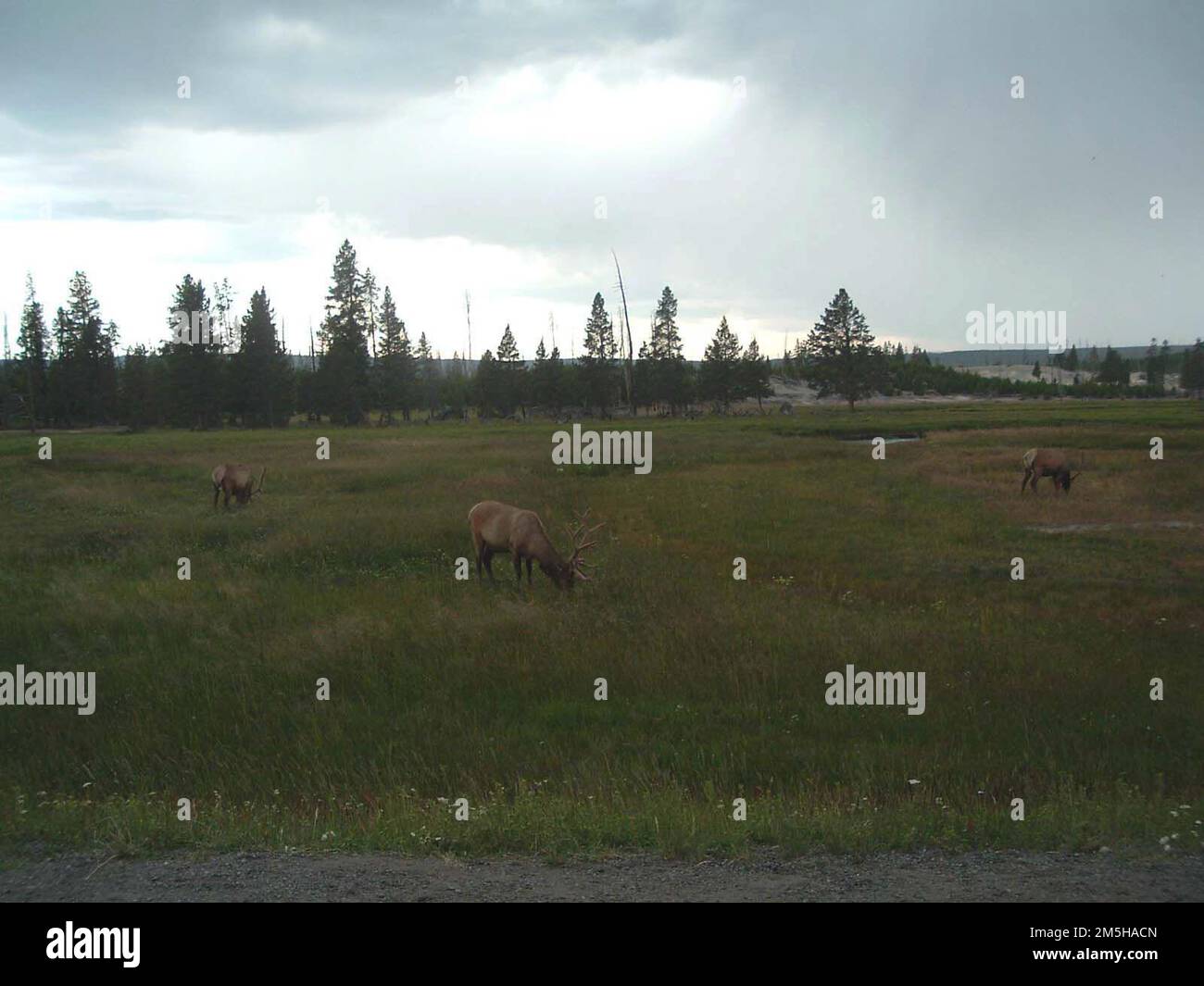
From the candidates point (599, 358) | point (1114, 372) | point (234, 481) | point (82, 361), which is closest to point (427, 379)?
point (599, 358)

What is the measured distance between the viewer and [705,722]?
402 inches

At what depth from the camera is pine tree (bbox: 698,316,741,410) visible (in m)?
84.4

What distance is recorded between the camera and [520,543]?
1723 centimetres

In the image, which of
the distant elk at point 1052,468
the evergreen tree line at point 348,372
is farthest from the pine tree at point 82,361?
the distant elk at point 1052,468

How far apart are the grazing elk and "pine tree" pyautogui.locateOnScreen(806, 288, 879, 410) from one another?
58.9m

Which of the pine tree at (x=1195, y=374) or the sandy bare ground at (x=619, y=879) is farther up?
the pine tree at (x=1195, y=374)

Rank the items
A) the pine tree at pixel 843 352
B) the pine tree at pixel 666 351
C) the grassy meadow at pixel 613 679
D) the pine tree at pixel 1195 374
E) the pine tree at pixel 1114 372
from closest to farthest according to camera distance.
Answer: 1. the grassy meadow at pixel 613 679
2. the pine tree at pixel 843 352
3. the pine tree at pixel 666 351
4. the pine tree at pixel 1195 374
5. the pine tree at pixel 1114 372

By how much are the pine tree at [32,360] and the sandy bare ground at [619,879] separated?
62.7 meters

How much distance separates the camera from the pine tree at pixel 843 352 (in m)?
73.8

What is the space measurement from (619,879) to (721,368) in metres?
81.6

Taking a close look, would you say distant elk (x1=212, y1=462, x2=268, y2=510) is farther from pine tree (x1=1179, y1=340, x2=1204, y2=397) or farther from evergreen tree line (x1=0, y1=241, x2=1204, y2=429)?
pine tree (x1=1179, y1=340, x2=1204, y2=397)

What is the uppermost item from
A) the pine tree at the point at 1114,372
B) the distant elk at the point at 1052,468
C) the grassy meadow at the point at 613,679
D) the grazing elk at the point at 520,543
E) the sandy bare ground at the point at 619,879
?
the pine tree at the point at 1114,372

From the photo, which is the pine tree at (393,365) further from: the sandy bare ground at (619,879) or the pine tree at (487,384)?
the sandy bare ground at (619,879)

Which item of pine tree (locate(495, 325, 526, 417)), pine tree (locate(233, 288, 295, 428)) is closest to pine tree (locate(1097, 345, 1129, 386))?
pine tree (locate(495, 325, 526, 417))
